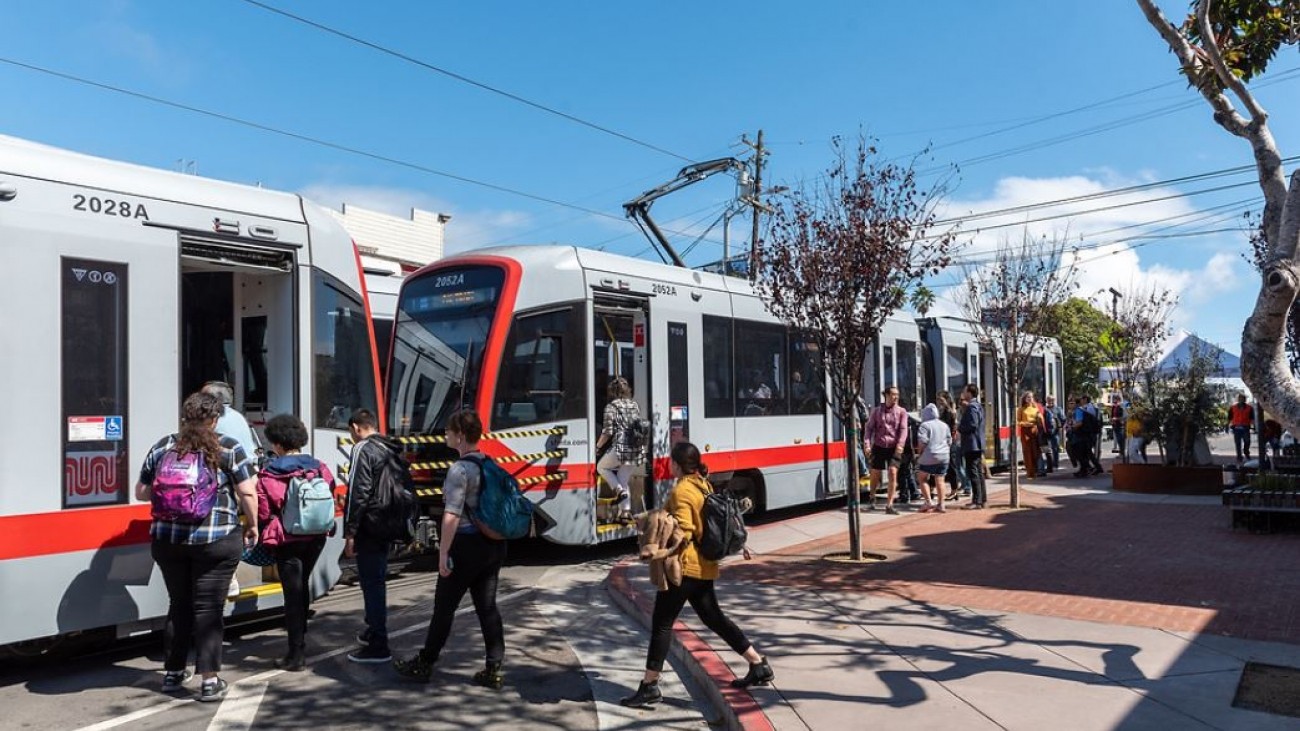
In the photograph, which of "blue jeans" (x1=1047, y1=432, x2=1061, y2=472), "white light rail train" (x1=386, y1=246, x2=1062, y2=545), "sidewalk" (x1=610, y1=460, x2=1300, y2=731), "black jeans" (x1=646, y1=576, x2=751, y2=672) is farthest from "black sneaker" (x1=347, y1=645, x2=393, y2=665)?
"blue jeans" (x1=1047, y1=432, x2=1061, y2=472)

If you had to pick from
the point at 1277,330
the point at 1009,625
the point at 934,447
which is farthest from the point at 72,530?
the point at 934,447

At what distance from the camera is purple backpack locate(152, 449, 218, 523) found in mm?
5398

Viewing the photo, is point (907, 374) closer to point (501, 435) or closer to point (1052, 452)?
point (1052, 452)

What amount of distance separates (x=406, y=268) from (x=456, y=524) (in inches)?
713

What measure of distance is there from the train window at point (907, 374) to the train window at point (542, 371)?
26.4 feet

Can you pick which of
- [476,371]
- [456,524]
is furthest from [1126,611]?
[476,371]

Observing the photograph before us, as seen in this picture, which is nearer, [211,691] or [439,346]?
[211,691]

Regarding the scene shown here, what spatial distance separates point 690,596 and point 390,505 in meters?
2.16

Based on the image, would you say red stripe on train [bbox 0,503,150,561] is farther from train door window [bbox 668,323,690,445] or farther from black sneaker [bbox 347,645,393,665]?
train door window [bbox 668,323,690,445]

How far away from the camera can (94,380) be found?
5.96 metres

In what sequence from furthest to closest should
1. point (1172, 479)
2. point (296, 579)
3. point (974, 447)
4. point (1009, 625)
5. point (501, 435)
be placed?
point (1172, 479), point (974, 447), point (501, 435), point (1009, 625), point (296, 579)

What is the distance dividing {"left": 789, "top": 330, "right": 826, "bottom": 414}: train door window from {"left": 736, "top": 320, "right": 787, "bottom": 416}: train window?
232 millimetres

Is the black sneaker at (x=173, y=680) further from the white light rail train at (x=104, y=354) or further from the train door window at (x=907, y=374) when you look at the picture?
the train door window at (x=907, y=374)

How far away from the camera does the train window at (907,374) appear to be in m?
16.4
